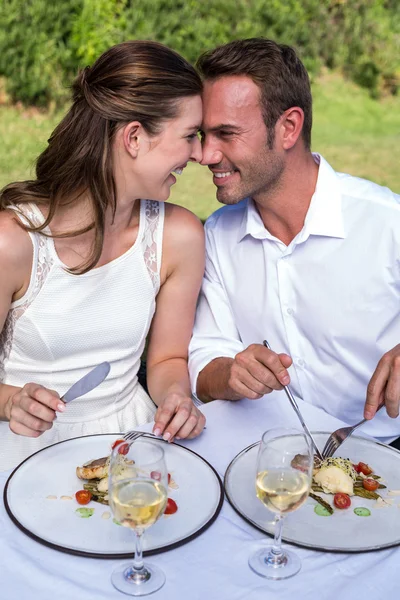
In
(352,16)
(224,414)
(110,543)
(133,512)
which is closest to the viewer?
(133,512)

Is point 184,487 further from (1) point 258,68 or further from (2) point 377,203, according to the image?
(1) point 258,68

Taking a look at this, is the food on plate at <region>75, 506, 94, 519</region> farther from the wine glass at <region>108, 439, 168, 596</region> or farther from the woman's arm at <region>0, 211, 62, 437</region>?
the woman's arm at <region>0, 211, 62, 437</region>

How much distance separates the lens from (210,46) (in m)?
10.9

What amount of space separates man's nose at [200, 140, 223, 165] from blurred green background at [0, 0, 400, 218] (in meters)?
5.20

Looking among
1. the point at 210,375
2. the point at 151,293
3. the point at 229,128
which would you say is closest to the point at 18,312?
the point at 151,293

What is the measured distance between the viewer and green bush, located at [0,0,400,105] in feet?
32.1

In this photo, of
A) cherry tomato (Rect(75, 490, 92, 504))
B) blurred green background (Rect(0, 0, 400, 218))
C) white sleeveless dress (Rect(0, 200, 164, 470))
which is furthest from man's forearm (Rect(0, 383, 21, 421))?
blurred green background (Rect(0, 0, 400, 218))

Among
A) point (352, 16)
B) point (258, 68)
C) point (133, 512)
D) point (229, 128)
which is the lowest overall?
point (352, 16)

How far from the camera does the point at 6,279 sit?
8.07 feet

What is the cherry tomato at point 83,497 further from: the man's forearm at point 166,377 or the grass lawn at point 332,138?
the grass lawn at point 332,138

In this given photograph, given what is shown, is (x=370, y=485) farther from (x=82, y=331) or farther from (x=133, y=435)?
(x=82, y=331)

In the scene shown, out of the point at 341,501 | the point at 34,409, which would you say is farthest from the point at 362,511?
the point at 34,409

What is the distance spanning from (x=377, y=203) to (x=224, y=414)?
3.33 feet

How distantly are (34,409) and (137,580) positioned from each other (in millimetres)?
603
